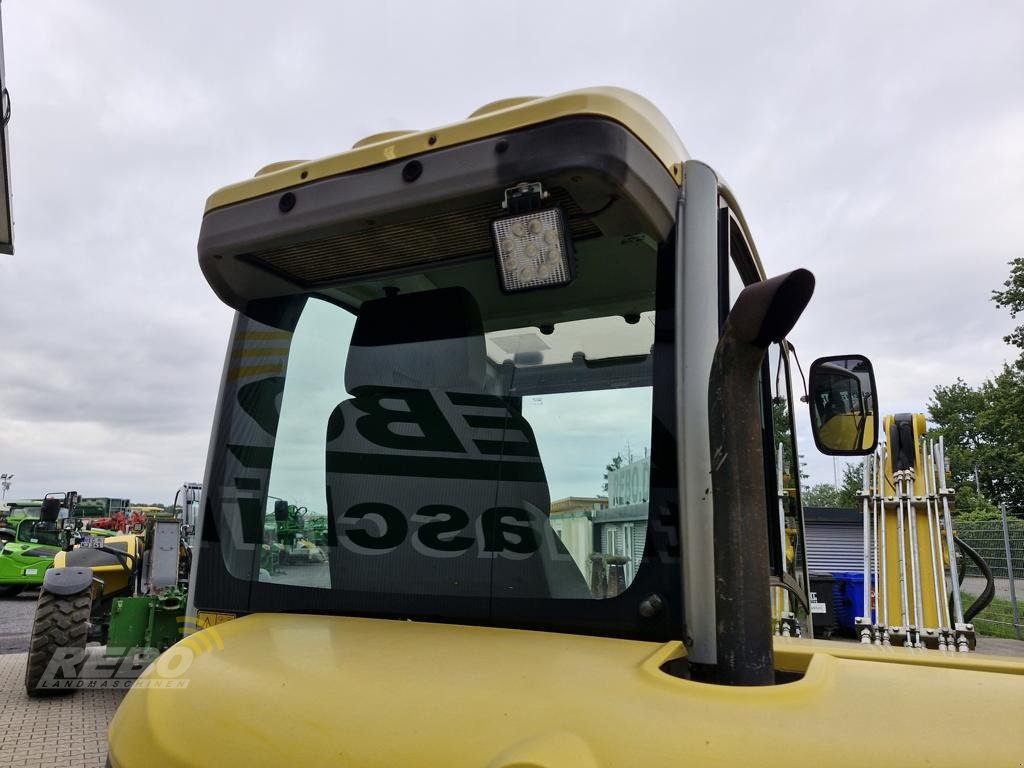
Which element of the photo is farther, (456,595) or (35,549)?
(35,549)

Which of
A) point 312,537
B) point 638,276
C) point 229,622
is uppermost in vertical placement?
point 638,276

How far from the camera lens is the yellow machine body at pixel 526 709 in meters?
1.05

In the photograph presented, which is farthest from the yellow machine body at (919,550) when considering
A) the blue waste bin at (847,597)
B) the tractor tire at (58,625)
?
the tractor tire at (58,625)

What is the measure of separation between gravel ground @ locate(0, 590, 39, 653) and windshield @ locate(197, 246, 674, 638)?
10216 mm

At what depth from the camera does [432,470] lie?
75.1 inches

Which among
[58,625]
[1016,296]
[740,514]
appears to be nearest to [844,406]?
[740,514]

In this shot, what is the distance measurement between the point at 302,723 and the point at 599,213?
1.18 metres

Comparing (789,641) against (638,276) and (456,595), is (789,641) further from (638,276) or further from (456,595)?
(638,276)

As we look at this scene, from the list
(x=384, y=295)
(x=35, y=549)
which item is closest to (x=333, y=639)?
(x=384, y=295)

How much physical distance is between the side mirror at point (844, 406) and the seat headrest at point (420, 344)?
3.14 ft

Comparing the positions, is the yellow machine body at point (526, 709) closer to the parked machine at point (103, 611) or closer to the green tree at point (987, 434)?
the parked machine at point (103, 611)

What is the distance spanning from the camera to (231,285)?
2021 millimetres

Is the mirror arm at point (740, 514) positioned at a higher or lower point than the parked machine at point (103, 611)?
higher

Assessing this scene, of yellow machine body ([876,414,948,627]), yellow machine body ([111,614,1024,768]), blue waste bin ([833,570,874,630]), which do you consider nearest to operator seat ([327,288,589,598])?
yellow machine body ([111,614,1024,768])
